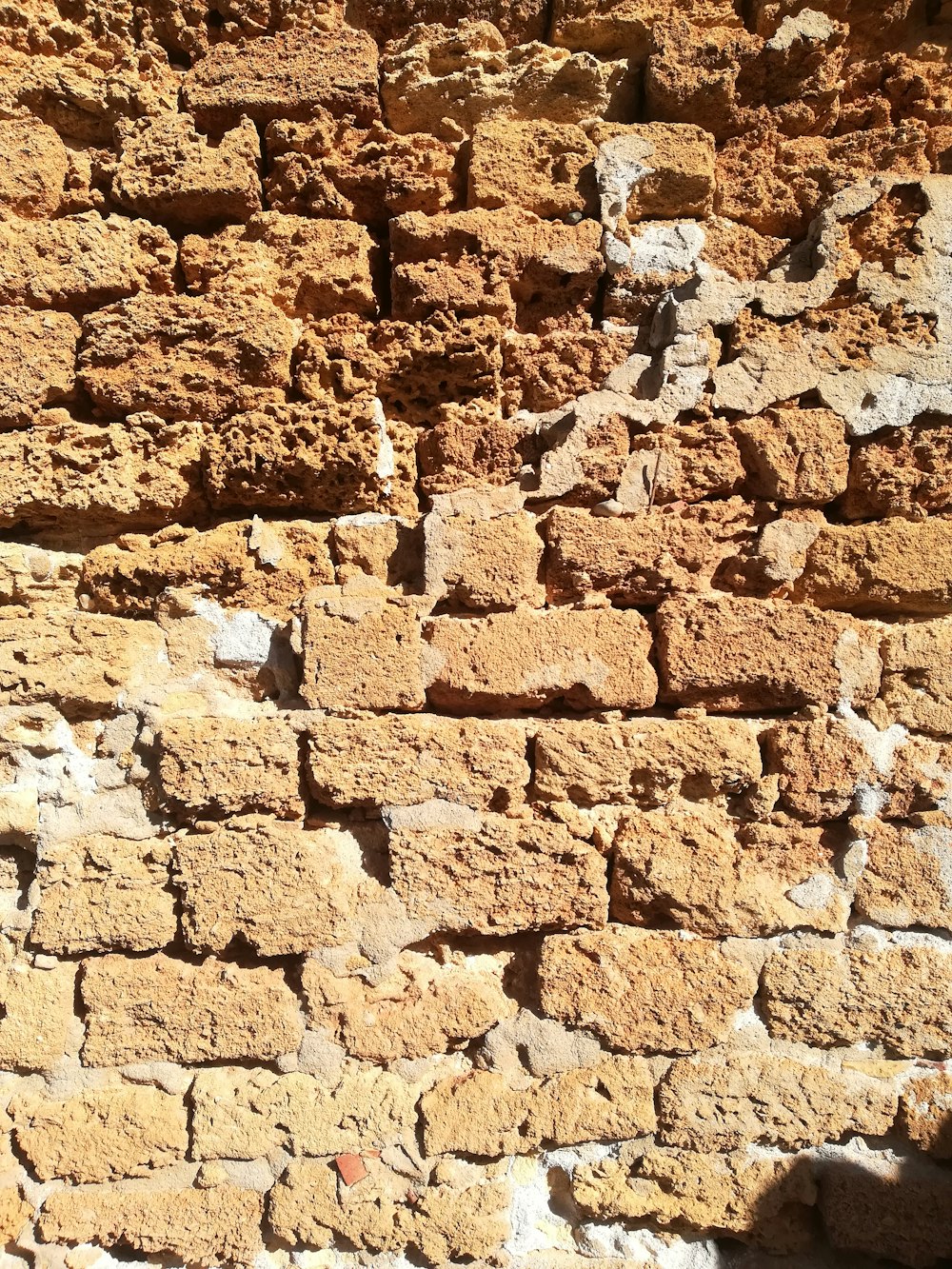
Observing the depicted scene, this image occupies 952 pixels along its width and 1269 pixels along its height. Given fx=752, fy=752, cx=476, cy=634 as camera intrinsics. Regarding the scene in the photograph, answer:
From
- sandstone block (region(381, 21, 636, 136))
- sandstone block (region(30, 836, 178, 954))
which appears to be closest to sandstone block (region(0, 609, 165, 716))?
sandstone block (region(30, 836, 178, 954))

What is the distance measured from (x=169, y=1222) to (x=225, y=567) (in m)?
1.36

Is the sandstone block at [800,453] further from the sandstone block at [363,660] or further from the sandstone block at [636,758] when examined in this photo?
the sandstone block at [363,660]

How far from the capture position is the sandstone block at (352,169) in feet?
5.73

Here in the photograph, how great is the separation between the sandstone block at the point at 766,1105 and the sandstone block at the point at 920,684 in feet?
2.45

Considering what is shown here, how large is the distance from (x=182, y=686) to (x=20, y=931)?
63cm

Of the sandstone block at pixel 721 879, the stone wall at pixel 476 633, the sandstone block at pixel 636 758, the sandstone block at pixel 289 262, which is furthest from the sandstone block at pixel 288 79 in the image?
the sandstone block at pixel 721 879

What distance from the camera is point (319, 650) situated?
159 centimetres

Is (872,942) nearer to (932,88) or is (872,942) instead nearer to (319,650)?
(319,650)

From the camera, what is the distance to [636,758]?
1.59 m

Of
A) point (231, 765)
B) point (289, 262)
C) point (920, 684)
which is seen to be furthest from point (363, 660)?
point (920, 684)

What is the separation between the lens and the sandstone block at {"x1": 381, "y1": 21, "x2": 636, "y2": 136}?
1747 mm

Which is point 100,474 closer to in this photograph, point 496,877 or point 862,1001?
point 496,877

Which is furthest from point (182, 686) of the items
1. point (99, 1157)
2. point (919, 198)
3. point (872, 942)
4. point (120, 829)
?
point (919, 198)

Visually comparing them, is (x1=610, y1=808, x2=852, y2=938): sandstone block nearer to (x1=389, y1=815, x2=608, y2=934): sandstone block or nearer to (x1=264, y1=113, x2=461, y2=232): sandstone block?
(x1=389, y1=815, x2=608, y2=934): sandstone block
